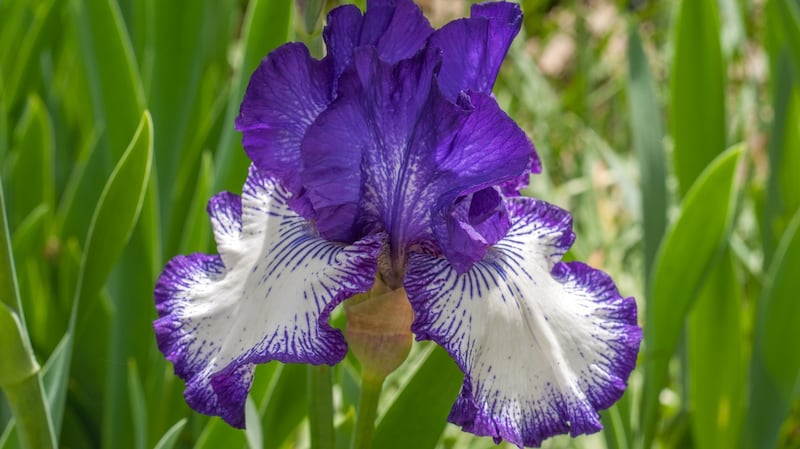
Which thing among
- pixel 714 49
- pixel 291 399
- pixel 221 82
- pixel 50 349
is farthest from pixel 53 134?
pixel 714 49

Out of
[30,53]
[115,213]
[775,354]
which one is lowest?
[775,354]

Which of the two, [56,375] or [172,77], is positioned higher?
[172,77]

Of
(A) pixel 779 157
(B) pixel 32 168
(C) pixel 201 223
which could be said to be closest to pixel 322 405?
(C) pixel 201 223

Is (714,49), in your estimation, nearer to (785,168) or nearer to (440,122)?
(785,168)

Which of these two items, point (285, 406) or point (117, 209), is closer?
point (117, 209)

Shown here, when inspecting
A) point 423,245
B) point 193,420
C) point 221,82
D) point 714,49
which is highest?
point 221,82

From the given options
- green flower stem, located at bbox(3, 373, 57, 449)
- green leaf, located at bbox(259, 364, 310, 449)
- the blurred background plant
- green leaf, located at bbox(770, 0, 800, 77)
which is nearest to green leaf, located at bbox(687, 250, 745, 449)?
the blurred background plant

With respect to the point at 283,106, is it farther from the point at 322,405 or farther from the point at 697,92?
the point at 697,92
